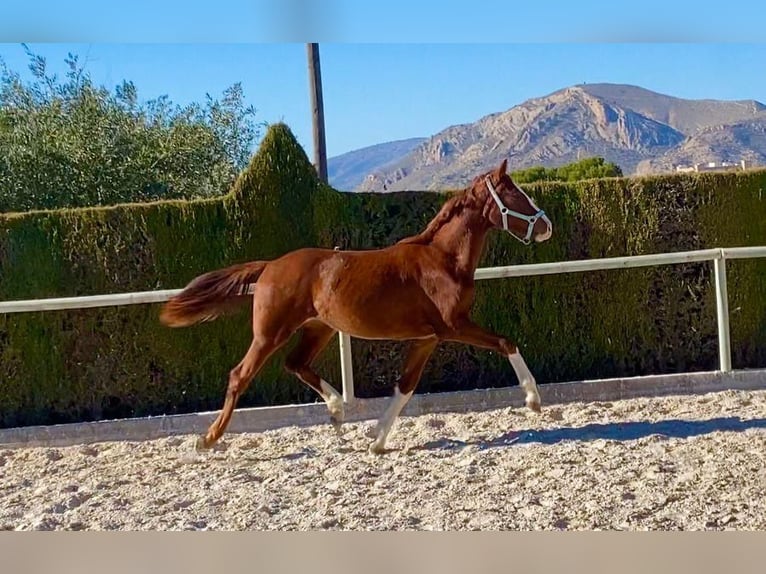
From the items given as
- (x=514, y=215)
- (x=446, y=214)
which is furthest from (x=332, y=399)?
(x=514, y=215)

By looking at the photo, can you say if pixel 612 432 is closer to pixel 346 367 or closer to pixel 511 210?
pixel 511 210

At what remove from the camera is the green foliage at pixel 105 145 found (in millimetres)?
7453

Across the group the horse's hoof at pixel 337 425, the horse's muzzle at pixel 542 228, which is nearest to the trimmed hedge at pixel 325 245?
the horse's hoof at pixel 337 425

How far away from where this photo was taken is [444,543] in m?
3.45

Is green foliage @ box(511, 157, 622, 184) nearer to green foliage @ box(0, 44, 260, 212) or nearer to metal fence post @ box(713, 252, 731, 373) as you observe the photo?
metal fence post @ box(713, 252, 731, 373)

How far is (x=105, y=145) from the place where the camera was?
785 centimetres

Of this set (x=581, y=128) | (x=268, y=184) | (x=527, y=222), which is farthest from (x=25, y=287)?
(x=581, y=128)

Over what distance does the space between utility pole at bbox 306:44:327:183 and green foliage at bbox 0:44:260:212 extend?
6.84 feet

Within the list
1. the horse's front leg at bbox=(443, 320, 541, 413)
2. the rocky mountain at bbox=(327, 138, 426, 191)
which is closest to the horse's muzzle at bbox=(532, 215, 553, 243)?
the horse's front leg at bbox=(443, 320, 541, 413)

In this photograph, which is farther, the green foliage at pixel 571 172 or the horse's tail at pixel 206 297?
the green foliage at pixel 571 172

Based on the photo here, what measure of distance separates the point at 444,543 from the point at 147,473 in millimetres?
1961

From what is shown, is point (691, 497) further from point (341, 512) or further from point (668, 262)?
point (668, 262)

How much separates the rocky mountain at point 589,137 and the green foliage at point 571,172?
0.09 m

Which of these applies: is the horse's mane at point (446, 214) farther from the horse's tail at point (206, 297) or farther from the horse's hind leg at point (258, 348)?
the horse's tail at point (206, 297)
